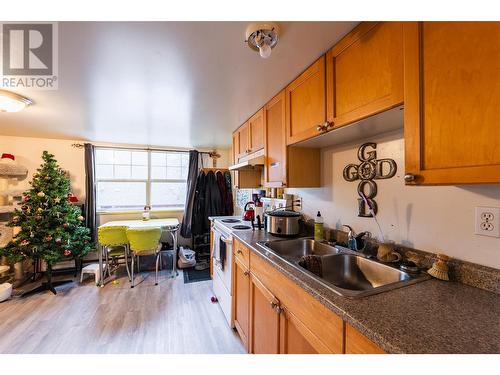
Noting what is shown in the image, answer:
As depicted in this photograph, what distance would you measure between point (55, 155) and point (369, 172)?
4168 mm

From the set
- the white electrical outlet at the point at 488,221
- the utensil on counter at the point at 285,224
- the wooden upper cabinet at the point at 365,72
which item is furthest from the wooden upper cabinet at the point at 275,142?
the white electrical outlet at the point at 488,221

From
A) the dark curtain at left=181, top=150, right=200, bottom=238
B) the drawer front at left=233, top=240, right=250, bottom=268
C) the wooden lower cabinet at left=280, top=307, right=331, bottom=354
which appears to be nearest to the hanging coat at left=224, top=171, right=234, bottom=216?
the dark curtain at left=181, top=150, right=200, bottom=238

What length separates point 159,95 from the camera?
167 centimetres

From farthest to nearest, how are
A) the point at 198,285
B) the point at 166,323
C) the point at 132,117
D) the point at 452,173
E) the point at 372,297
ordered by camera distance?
the point at 198,285 < the point at 132,117 < the point at 166,323 < the point at 372,297 < the point at 452,173

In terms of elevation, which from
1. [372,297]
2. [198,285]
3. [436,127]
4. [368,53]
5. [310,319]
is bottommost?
[198,285]

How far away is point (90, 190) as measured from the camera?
128 inches

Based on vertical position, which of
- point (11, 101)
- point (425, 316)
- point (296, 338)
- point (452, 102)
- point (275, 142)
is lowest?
point (296, 338)

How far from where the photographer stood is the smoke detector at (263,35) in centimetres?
93

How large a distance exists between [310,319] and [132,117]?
237 centimetres

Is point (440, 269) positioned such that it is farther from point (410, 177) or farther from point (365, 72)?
Answer: point (365, 72)

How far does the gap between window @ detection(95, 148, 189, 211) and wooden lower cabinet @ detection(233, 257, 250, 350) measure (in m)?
2.51

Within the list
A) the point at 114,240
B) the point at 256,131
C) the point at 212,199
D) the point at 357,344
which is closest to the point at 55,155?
the point at 114,240

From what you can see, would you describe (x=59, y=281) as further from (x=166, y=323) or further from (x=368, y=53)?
(x=368, y=53)

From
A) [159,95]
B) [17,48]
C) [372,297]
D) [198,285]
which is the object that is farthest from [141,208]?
[372,297]
